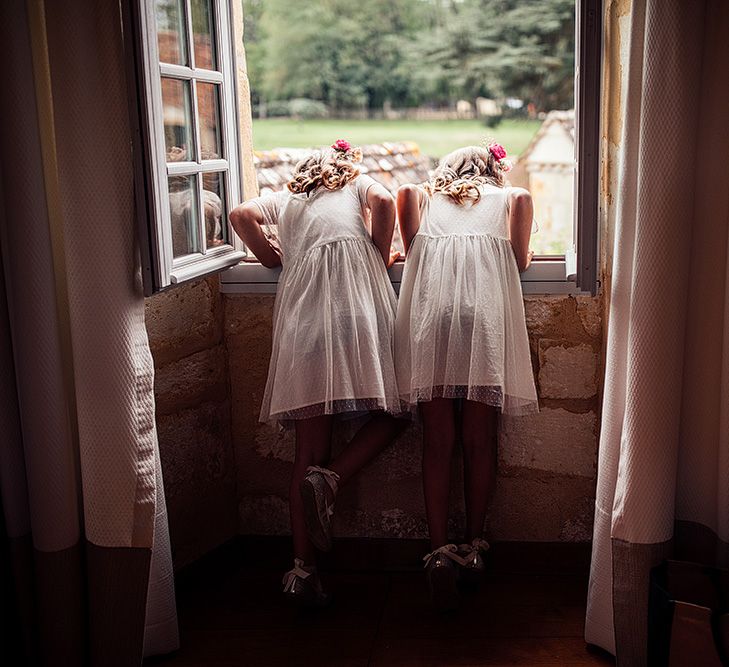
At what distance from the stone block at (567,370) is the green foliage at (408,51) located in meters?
13.1

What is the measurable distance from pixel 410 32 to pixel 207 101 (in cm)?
1553

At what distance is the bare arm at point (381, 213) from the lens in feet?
8.47

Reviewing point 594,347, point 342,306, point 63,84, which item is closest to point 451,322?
point 342,306

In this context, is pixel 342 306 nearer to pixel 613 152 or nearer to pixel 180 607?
pixel 613 152

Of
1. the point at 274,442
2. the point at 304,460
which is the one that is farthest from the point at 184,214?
the point at 274,442

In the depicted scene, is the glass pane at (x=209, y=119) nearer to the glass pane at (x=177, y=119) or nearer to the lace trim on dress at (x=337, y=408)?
the glass pane at (x=177, y=119)

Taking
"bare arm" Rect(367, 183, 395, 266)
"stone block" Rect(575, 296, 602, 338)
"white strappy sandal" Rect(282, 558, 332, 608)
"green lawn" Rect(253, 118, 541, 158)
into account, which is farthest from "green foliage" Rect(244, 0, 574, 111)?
"white strappy sandal" Rect(282, 558, 332, 608)

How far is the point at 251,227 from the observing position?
266cm

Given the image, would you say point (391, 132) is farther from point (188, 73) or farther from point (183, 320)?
point (188, 73)

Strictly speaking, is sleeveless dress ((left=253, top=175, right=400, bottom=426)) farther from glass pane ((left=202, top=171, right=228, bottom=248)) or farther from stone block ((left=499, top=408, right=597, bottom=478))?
stone block ((left=499, top=408, right=597, bottom=478))

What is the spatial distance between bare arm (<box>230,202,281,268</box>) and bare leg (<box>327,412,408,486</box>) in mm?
650

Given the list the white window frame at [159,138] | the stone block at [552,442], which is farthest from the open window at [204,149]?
the stone block at [552,442]

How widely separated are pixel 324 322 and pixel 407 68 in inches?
590

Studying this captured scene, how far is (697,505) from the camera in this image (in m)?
2.12
